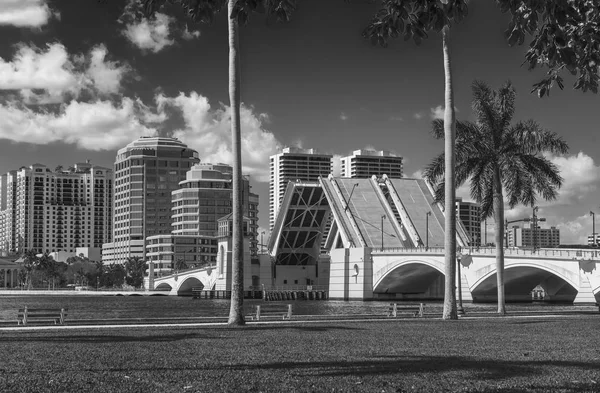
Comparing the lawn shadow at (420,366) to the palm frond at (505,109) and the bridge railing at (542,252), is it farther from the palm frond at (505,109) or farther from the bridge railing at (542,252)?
the bridge railing at (542,252)

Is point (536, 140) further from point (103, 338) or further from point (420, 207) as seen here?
point (420, 207)

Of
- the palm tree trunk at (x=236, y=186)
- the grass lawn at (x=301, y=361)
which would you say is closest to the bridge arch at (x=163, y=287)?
the palm tree trunk at (x=236, y=186)

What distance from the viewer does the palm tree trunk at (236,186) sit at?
1270 inches

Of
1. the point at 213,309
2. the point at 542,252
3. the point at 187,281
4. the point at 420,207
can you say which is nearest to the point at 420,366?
the point at 213,309

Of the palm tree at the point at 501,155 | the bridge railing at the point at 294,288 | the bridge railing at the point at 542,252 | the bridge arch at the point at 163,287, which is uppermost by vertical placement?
the palm tree at the point at 501,155

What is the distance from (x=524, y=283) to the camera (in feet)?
356

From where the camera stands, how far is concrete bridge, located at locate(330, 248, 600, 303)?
86875mm

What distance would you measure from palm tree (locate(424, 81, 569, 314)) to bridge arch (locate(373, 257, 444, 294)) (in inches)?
2450

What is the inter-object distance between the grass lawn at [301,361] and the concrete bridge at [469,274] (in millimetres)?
63326

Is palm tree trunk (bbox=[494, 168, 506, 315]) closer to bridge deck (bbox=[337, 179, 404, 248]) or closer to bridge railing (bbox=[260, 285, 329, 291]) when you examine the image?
bridge deck (bbox=[337, 179, 404, 248])

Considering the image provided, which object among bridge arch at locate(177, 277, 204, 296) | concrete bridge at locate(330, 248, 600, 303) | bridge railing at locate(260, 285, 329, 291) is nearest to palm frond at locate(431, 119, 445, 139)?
concrete bridge at locate(330, 248, 600, 303)

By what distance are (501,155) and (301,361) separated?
95.8ft

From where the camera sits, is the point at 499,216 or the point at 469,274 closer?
the point at 499,216

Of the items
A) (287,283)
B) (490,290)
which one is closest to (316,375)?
(490,290)
